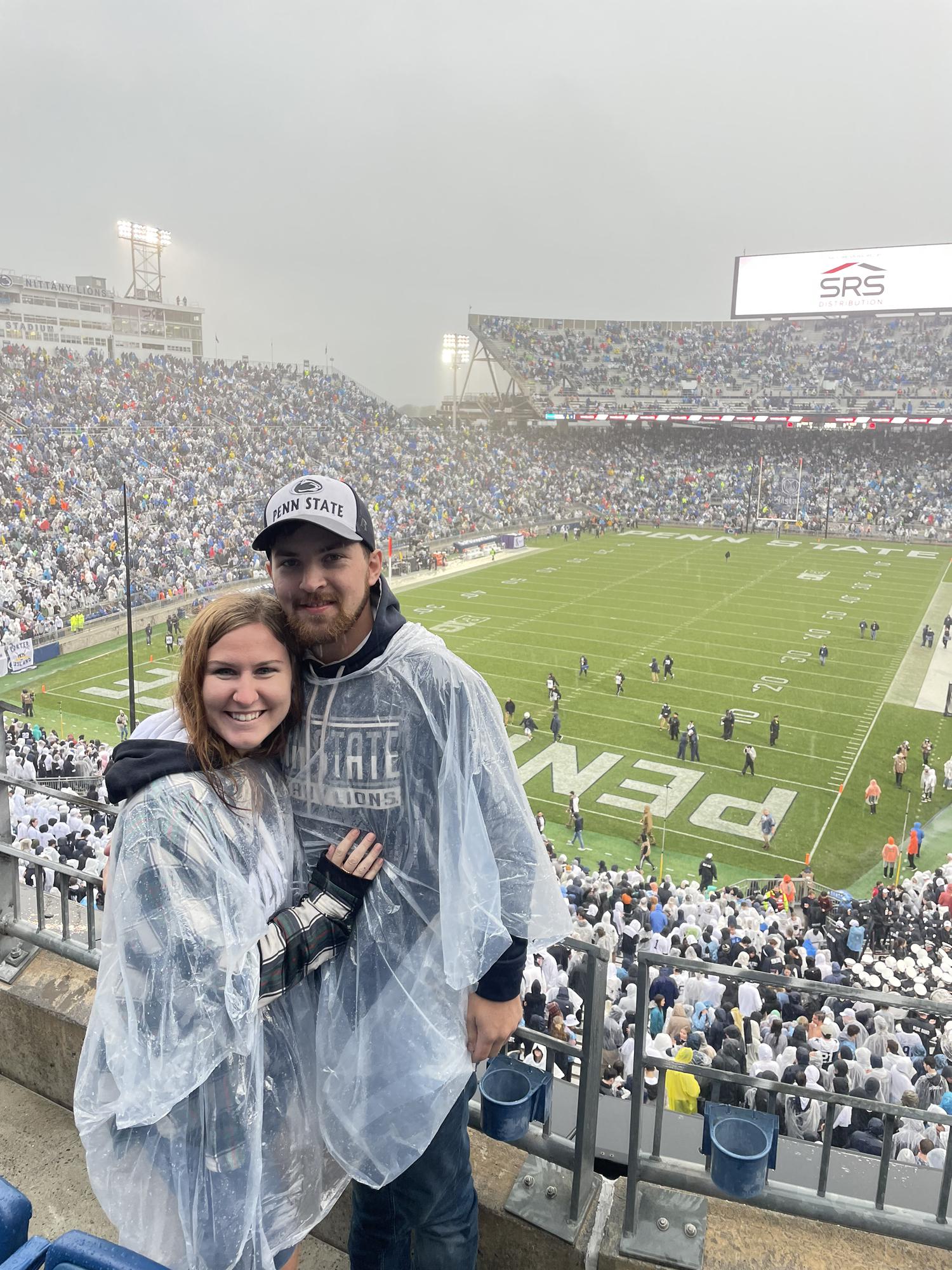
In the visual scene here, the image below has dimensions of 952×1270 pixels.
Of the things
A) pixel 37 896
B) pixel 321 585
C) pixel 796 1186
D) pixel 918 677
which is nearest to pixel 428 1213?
pixel 796 1186

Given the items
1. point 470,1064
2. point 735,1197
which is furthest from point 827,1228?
point 470,1064

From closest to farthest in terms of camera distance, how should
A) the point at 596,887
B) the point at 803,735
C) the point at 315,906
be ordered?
the point at 315,906
the point at 596,887
the point at 803,735

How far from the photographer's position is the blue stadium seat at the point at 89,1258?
4.66ft

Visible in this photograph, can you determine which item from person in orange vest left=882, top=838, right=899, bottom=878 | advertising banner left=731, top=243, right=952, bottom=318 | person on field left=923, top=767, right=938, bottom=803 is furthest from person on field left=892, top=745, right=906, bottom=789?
advertising banner left=731, top=243, right=952, bottom=318

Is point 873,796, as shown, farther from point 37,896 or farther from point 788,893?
point 37,896

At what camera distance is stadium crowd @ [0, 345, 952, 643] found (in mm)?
28297

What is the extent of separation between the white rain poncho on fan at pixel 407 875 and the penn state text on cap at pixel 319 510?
10.4 inches

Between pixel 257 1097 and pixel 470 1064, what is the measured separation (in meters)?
0.48

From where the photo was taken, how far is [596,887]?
9969 millimetres

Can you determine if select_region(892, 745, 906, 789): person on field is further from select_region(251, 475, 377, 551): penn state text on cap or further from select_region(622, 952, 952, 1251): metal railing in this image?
select_region(251, 475, 377, 551): penn state text on cap

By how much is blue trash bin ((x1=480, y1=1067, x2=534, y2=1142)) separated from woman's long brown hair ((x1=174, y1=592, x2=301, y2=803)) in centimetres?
114

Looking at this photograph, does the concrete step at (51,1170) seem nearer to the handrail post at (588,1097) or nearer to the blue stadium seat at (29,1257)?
the handrail post at (588,1097)

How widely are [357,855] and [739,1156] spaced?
1.25 meters

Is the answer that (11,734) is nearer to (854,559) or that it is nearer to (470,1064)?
(470,1064)
